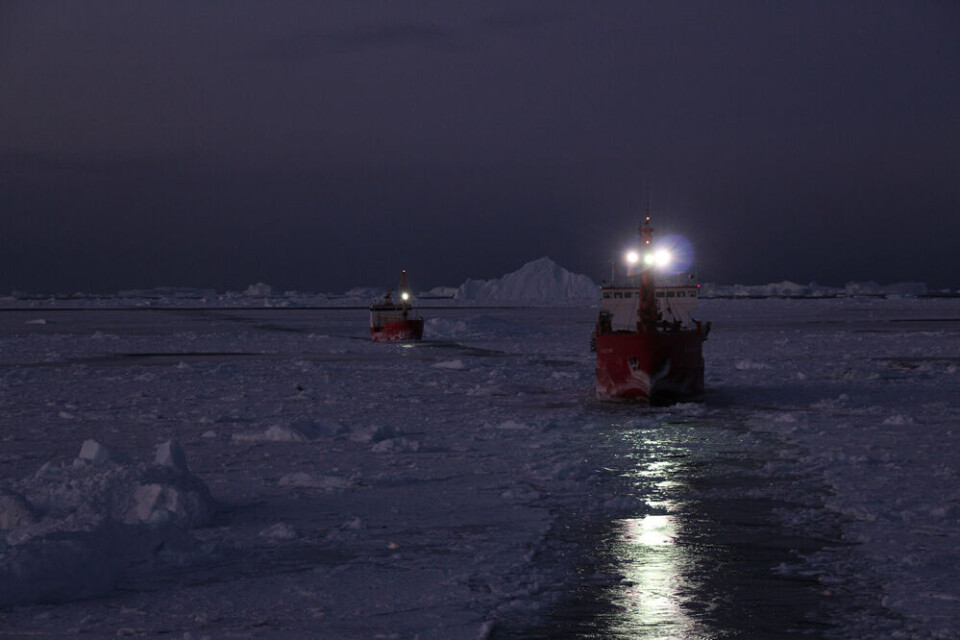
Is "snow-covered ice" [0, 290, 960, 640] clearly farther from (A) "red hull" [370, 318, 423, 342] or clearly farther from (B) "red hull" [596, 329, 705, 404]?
(A) "red hull" [370, 318, 423, 342]

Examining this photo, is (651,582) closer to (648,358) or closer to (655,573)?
(655,573)

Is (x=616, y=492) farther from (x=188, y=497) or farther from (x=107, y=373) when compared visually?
(x=107, y=373)

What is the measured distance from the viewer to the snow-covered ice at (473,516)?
6848mm

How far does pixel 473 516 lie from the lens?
1012cm

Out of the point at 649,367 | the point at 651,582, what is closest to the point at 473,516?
the point at 651,582

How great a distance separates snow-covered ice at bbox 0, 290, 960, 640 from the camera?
685cm

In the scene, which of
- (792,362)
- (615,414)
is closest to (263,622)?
(615,414)

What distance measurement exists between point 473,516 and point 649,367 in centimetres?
1222

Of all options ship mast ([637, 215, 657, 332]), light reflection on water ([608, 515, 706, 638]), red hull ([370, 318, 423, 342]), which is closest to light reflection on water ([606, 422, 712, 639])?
light reflection on water ([608, 515, 706, 638])

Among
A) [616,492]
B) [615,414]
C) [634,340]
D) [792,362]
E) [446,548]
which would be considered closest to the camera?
[446,548]

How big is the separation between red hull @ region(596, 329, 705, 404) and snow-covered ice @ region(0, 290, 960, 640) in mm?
829

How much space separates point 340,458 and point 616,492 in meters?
4.46

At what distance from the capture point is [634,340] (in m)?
22.1

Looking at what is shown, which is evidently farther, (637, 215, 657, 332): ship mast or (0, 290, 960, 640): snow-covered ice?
(637, 215, 657, 332): ship mast
